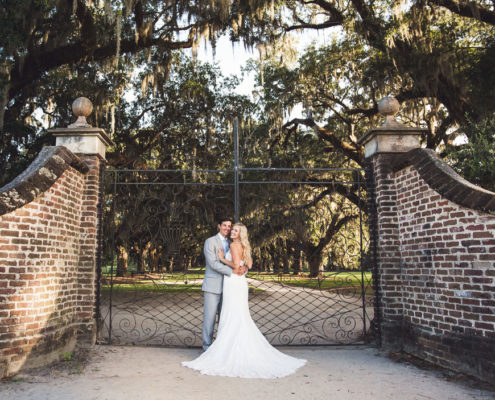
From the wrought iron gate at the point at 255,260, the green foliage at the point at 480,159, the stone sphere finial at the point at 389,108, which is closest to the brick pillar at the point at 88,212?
the wrought iron gate at the point at 255,260

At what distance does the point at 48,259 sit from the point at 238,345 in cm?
249

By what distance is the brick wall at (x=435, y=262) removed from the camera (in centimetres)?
376

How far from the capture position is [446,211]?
4289mm

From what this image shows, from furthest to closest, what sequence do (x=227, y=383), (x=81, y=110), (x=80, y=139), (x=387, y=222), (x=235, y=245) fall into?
1. (x=81, y=110)
2. (x=80, y=139)
3. (x=387, y=222)
4. (x=235, y=245)
5. (x=227, y=383)

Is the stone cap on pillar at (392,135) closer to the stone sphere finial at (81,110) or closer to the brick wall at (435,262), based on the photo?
the brick wall at (435,262)

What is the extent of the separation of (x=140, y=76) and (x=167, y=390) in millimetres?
11007

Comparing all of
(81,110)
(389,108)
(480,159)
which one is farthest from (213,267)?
(480,159)

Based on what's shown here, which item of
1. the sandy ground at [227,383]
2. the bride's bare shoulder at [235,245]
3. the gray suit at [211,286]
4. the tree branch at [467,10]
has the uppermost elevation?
the tree branch at [467,10]

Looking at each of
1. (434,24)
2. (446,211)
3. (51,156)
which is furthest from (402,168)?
(434,24)

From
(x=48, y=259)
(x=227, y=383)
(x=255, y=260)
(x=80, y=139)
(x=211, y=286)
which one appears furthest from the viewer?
(x=255, y=260)

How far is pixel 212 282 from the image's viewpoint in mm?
4996

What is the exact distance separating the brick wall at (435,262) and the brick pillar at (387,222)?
1cm

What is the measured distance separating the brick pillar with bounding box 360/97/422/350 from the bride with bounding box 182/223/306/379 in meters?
1.45

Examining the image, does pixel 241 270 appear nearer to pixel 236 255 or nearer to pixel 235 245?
pixel 236 255
